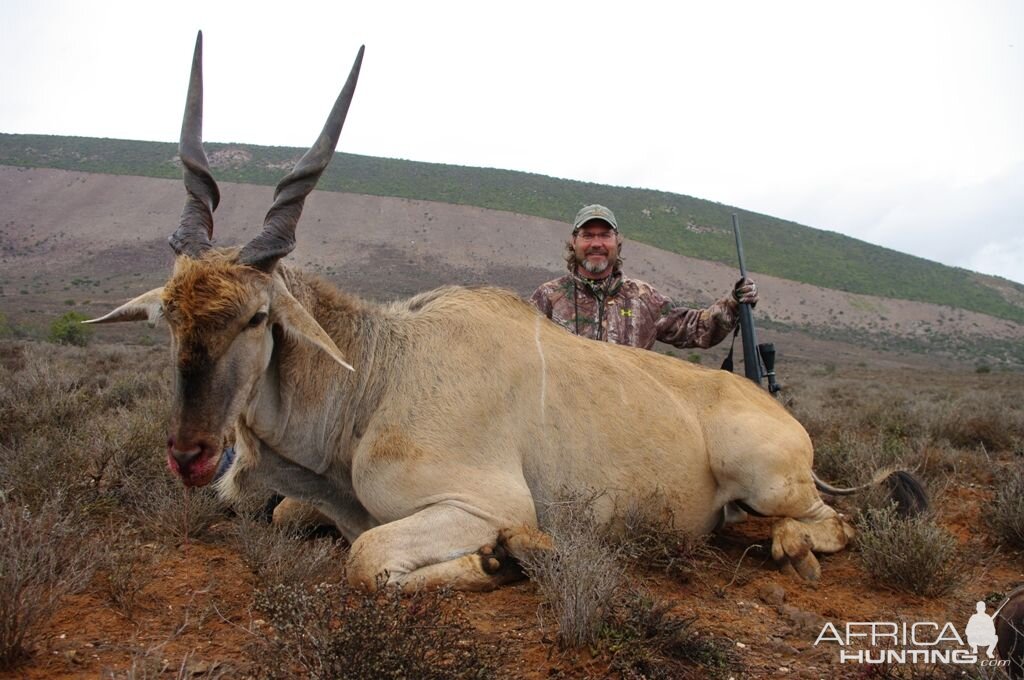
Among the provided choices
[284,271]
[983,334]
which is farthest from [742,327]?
[983,334]

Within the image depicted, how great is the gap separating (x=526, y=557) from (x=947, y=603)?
2.43m

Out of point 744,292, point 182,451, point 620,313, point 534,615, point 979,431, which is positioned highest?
point 744,292

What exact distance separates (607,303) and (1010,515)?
3.77m

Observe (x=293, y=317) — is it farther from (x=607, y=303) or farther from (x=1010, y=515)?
(x=1010, y=515)

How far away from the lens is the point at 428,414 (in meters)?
4.22

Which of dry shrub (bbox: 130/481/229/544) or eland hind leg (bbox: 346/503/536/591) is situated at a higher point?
eland hind leg (bbox: 346/503/536/591)

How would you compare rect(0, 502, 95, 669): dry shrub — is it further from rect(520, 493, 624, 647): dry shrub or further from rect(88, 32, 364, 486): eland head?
rect(520, 493, 624, 647): dry shrub

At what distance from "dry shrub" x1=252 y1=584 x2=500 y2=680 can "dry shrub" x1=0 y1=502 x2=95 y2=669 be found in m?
0.92

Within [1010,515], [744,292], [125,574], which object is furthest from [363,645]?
[744,292]

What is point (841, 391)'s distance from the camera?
1922 centimetres

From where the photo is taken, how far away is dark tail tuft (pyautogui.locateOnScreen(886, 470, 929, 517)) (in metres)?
5.16

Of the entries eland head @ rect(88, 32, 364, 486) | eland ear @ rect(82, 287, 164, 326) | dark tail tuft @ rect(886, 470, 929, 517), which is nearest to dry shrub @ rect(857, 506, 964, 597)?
dark tail tuft @ rect(886, 470, 929, 517)

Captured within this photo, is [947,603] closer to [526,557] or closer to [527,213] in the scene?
[526,557]
